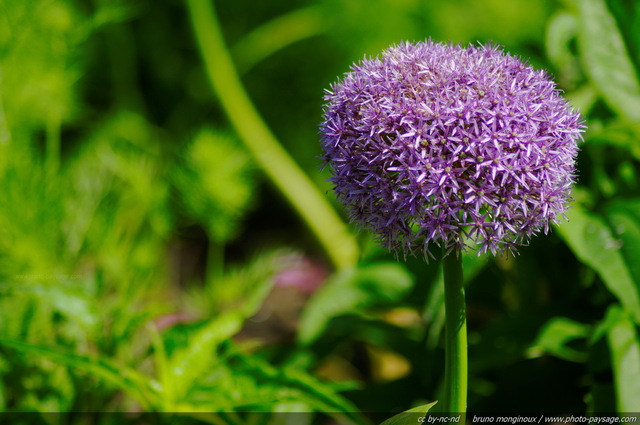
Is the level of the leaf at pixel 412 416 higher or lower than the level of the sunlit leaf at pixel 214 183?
lower

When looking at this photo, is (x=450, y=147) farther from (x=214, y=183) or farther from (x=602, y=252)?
(x=214, y=183)

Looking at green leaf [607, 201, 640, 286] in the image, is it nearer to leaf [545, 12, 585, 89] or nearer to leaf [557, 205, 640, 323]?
leaf [557, 205, 640, 323]

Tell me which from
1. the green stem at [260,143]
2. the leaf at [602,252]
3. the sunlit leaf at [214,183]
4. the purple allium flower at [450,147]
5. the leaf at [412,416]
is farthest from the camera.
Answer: the green stem at [260,143]

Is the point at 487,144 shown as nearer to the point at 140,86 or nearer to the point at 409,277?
the point at 409,277

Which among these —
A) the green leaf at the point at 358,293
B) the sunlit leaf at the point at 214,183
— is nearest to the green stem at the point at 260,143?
the sunlit leaf at the point at 214,183

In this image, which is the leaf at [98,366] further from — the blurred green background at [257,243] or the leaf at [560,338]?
the leaf at [560,338]

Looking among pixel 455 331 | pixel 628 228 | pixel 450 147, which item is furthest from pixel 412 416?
pixel 628 228

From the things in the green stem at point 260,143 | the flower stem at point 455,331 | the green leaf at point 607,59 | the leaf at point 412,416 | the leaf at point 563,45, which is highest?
the green stem at point 260,143
